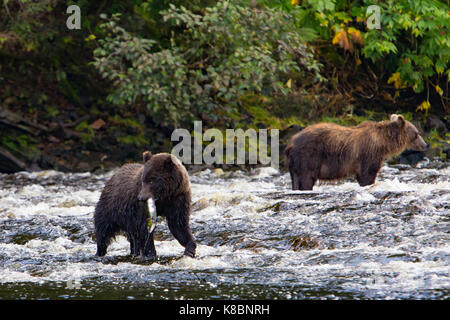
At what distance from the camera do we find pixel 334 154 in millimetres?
10609

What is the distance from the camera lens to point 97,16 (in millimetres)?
16375

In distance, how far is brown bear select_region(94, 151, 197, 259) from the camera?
685cm

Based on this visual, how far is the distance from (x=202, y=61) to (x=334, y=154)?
5616 millimetres

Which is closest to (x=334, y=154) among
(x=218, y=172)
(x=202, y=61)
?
(x=218, y=172)

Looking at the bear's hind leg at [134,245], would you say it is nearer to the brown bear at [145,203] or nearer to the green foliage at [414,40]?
the brown bear at [145,203]

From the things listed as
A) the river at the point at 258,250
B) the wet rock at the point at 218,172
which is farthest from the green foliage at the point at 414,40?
the river at the point at 258,250

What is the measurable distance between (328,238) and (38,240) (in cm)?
324

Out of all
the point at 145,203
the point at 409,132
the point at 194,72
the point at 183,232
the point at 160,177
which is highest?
the point at 194,72

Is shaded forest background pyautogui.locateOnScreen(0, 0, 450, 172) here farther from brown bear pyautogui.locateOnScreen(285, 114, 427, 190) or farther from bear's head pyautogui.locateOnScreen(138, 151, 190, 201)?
bear's head pyautogui.locateOnScreen(138, 151, 190, 201)

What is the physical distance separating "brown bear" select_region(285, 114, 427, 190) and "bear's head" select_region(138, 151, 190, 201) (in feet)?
13.1

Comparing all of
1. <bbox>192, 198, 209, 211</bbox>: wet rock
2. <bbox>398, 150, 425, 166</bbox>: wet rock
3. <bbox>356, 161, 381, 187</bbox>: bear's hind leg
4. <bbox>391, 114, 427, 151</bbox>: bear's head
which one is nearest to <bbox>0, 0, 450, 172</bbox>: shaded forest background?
<bbox>398, 150, 425, 166</bbox>: wet rock

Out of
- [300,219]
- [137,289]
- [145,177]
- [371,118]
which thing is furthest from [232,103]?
[137,289]

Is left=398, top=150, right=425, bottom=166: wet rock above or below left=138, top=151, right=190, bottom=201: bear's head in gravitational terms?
below

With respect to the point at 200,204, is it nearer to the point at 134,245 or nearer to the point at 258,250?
the point at 134,245
